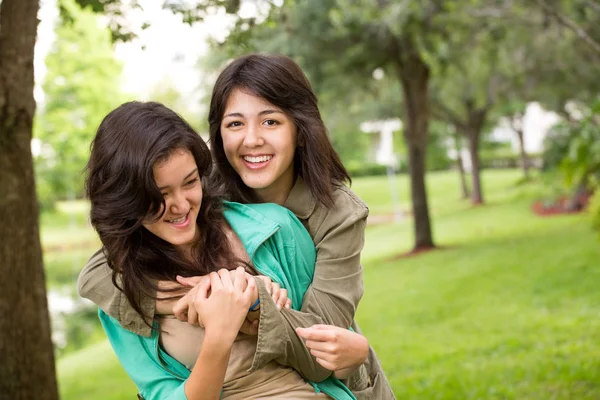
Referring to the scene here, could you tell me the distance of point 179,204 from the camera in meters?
2.25

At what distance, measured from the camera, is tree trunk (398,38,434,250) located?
15922 millimetres

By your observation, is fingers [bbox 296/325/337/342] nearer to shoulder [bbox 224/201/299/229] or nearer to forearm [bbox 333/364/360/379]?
forearm [bbox 333/364/360/379]

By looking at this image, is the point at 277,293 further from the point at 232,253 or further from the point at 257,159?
the point at 257,159

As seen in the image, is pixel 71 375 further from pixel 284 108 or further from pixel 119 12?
pixel 284 108

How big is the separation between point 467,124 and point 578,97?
18.0 ft

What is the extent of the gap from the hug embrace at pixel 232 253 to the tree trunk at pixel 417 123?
42.7ft

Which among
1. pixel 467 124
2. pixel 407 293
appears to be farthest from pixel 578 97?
pixel 407 293

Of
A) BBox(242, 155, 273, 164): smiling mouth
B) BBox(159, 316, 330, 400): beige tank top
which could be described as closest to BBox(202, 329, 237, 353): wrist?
BBox(159, 316, 330, 400): beige tank top

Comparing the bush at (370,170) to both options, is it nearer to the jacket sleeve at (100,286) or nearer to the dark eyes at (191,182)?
the jacket sleeve at (100,286)

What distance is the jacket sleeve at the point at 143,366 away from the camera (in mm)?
2291

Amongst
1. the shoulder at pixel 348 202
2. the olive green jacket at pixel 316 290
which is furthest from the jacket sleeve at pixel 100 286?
the shoulder at pixel 348 202

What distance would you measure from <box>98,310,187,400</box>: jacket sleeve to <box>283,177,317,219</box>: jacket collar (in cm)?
65

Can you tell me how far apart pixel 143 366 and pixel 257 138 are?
82 centimetres

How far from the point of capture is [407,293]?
1261 centimetres
